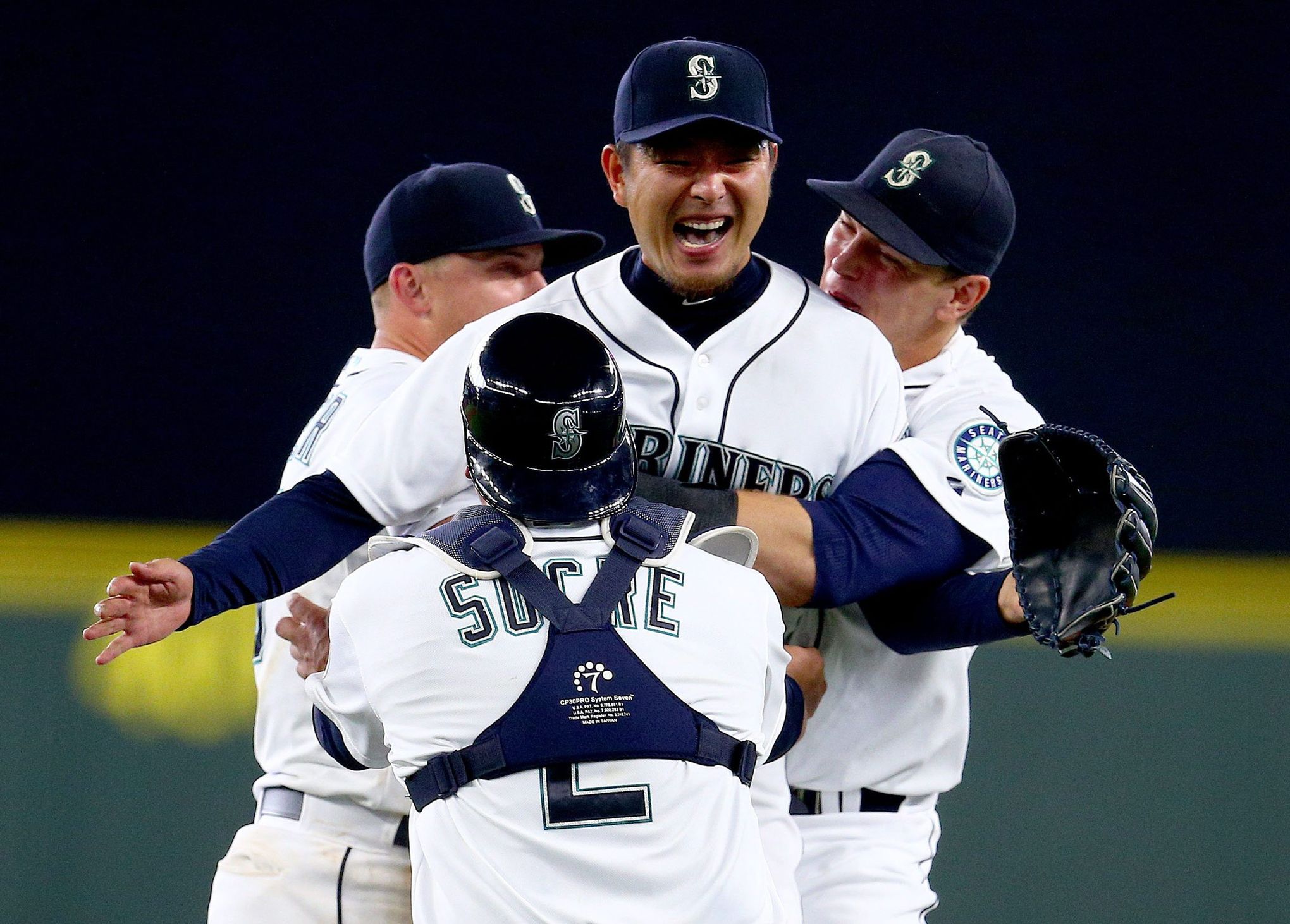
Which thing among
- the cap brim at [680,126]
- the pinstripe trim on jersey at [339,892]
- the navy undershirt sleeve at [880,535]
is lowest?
the pinstripe trim on jersey at [339,892]

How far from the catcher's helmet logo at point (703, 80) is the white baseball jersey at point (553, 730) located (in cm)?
66

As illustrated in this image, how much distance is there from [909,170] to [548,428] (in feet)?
3.77

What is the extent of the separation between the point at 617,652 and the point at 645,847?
21cm

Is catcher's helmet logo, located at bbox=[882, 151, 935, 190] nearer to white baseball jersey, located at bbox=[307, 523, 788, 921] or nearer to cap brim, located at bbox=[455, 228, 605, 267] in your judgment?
cap brim, located at bbox=[455, 228, 605, 267]

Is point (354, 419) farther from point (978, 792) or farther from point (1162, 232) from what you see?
point (1162, 232)

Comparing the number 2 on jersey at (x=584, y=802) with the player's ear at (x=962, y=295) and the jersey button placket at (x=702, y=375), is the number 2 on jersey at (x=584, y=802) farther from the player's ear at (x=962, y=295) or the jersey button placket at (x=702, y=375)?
the player's ear at (x=962, y=295)

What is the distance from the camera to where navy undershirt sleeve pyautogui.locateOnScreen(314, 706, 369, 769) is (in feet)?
6.10

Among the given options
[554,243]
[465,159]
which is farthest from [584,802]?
[465,159]

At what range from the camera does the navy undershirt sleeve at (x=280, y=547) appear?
193cm

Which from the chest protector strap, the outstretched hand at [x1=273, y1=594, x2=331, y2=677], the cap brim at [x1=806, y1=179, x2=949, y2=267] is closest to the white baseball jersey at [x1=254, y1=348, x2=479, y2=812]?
the outstretched hand at [x1=273, y1=594, x2=331, y2=677]

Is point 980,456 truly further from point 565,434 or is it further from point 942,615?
point 565,434

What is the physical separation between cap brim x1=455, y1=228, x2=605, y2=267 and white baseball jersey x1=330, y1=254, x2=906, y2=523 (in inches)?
23.1

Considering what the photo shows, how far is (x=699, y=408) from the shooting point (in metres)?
2.15

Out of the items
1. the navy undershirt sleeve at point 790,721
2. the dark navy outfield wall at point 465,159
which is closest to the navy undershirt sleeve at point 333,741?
the navy undershirt sleeve at point 790,721
